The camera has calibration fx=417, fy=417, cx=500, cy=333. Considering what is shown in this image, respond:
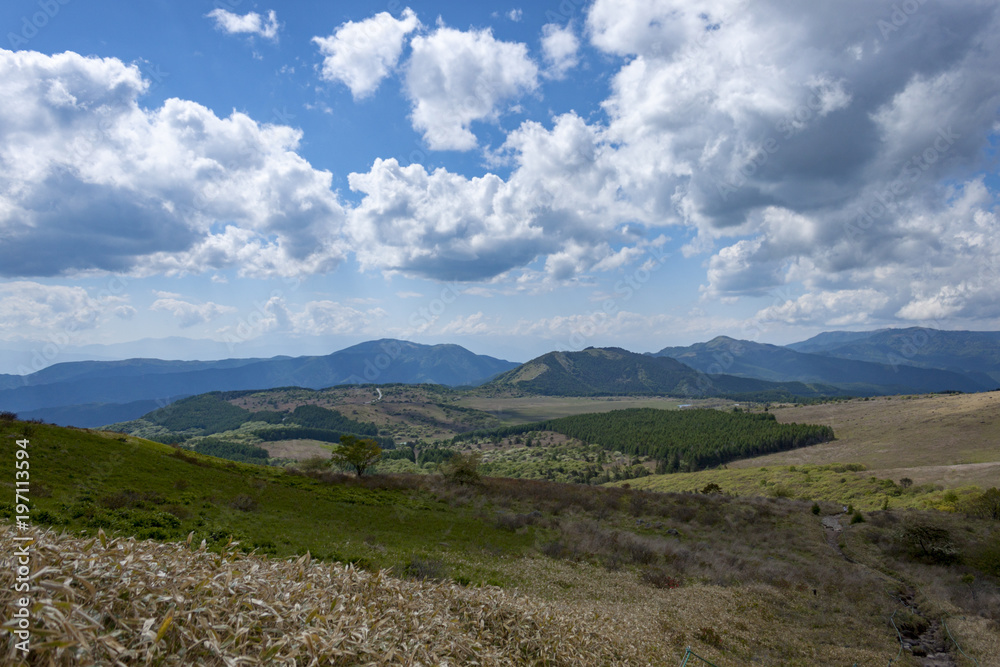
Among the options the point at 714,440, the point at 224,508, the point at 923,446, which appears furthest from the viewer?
the point at 714,440

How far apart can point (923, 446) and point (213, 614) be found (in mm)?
142043

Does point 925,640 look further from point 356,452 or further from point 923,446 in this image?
point 923,446

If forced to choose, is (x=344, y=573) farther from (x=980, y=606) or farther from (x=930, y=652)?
(x=980, y=606)

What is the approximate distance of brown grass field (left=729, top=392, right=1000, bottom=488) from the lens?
65.4m

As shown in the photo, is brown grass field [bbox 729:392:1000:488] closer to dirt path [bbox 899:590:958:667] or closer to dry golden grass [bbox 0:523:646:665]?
dirt path [bbox 899:590:958:667]

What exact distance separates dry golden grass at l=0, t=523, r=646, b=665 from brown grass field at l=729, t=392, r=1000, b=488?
7920 cm

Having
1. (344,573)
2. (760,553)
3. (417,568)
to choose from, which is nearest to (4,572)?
(344,573)

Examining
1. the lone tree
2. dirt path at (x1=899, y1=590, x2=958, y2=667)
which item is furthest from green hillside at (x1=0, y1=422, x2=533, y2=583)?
dirt path at (x1=899, y1=590, x2=958, y2=667)

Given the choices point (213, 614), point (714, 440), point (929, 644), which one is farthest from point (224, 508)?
point (714, 440)

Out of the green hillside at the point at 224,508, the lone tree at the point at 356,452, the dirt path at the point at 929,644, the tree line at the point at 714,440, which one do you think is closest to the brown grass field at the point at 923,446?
the tree line at the point at 714,440

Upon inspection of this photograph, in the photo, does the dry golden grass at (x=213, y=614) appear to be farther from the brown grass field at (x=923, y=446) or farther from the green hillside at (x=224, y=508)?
the brown grass field at (x=923, y=446)

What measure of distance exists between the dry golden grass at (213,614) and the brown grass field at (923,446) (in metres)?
79.2

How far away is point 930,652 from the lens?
50.0ft

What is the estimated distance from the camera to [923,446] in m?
98.7
